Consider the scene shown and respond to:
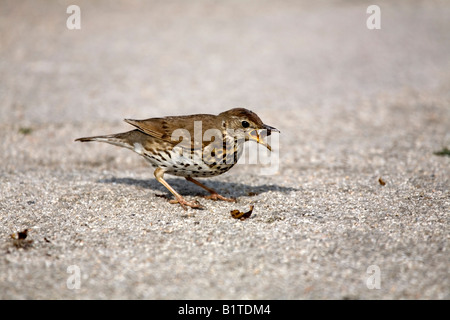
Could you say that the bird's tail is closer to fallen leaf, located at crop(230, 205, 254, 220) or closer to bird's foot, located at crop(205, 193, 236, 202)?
bird's foot, located at crop(205, 193, 236, 202)

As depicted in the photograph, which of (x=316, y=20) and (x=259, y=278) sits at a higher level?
(x=316, y=20)

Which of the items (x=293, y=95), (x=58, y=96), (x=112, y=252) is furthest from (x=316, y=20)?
(x=112, y=252)

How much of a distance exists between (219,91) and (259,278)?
7.63m

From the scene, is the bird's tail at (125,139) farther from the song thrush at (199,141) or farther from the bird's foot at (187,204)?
the bird's foot at (187,204)

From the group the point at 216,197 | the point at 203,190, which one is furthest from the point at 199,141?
the point at 203,190

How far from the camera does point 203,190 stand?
6590 mm

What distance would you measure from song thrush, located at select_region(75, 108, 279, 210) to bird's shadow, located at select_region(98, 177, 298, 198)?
2.15 feet

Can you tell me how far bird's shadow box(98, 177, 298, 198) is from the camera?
6.35m

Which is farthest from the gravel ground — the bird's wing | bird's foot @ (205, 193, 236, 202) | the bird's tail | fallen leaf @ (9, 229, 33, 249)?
the bird's wing

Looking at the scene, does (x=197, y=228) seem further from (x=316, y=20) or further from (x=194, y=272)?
(x=316, y=20)

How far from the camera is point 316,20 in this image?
1722 cm

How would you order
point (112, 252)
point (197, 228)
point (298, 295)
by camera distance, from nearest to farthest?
1. point (298, 295)
2. point (112, 252)
3. point (197, 228)

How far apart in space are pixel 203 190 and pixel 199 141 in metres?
1.29

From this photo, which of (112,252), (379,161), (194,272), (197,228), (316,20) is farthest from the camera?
(316,20)
